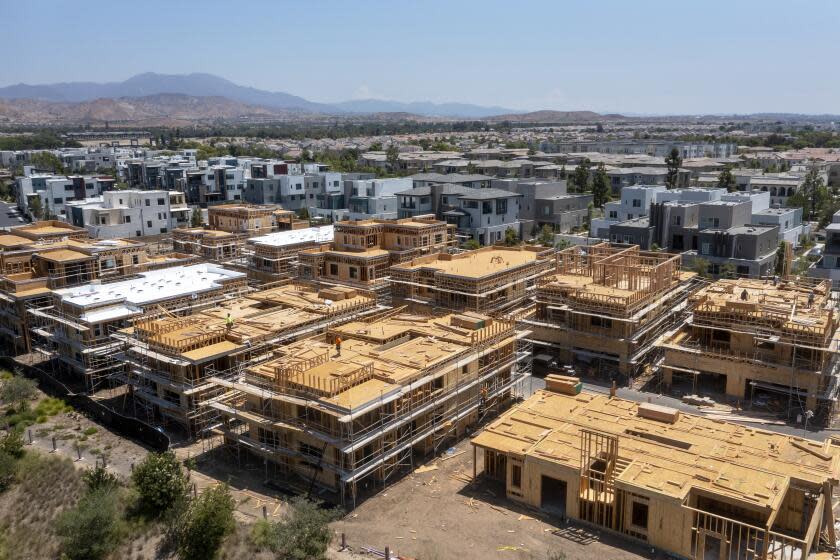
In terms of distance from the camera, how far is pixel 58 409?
40.4m

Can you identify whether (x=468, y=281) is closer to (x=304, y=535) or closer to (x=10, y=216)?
(x=304, y=535)

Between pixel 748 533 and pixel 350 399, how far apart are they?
1592cm

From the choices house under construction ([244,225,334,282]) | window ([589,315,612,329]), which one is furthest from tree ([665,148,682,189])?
window ([589,315,612,329])

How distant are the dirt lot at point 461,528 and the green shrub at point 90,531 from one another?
9597 mm

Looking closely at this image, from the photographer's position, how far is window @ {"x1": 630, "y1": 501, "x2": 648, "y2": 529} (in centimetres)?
2646

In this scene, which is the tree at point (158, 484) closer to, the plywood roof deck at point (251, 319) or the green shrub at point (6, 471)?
the plywood roof deck at point (251, 319)

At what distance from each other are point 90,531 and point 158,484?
309 cm

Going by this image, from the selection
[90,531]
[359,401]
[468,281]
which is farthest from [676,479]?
[90,531]

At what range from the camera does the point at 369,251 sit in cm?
5284

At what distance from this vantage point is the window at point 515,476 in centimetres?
2905

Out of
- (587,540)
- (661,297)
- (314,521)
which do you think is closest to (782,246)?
(661,297)

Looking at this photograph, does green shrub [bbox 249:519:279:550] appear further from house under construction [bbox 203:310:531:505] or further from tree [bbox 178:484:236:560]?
house under construction [bbox 203:310:531:505]

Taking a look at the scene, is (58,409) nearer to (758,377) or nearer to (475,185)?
(758,377)

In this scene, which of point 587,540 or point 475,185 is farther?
point 475,185
